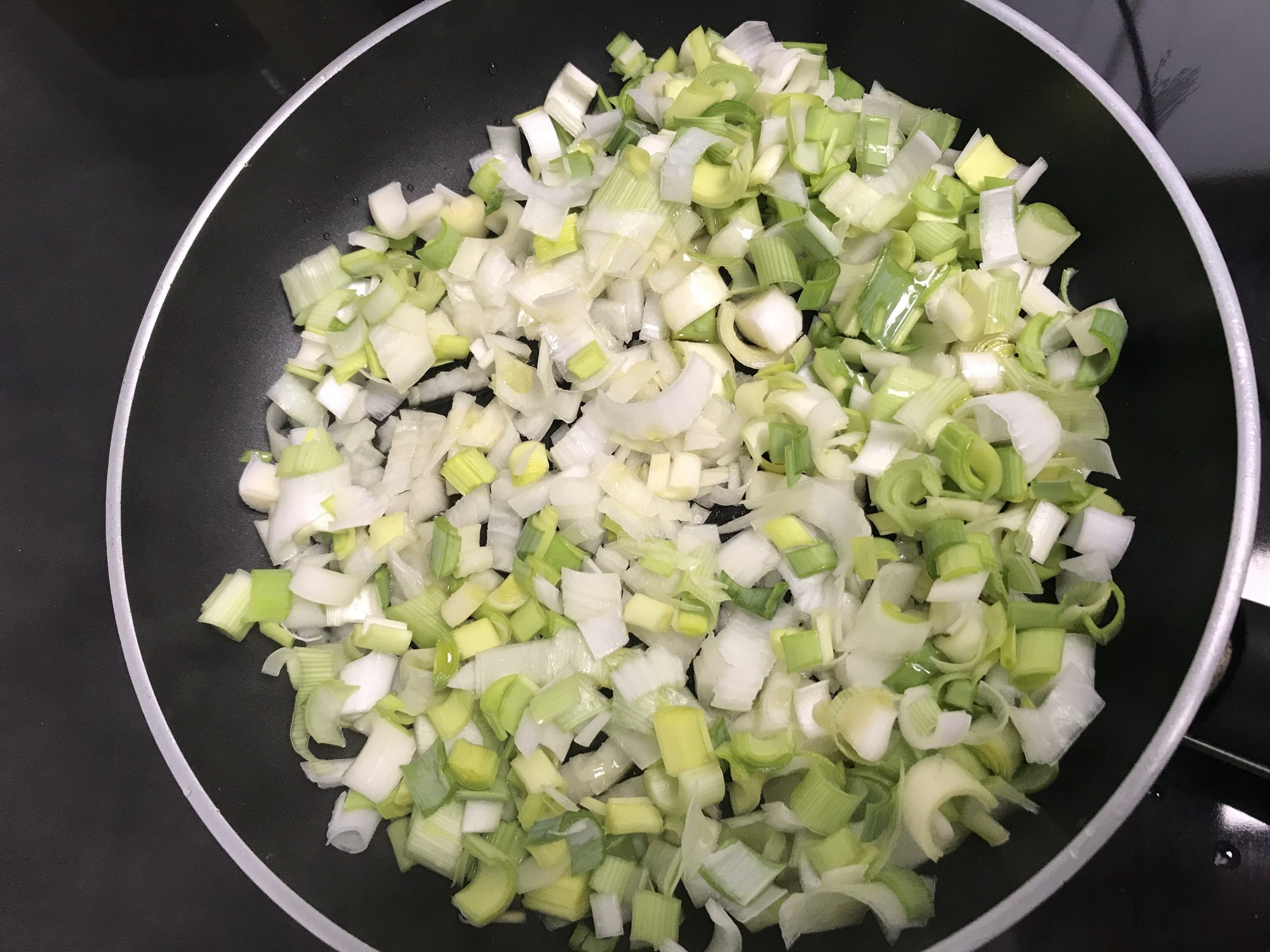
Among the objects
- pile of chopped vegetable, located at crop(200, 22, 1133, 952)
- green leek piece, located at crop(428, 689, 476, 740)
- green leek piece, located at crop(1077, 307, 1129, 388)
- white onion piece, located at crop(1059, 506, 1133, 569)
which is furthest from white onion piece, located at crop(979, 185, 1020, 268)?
green leek piece, located at crop(428, 689, 476, 740)

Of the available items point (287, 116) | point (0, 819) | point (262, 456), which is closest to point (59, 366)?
point (262, 456)

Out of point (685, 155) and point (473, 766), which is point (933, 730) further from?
point (685, 155)

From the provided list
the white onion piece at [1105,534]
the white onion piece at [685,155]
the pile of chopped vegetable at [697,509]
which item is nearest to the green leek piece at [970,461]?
the pile of chopped vegetable at [697,509]

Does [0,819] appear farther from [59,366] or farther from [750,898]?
[750,898]

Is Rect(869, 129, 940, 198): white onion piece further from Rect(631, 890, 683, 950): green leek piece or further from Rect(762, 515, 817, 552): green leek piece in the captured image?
Rect(631, 890, 683, 950): green leek piece

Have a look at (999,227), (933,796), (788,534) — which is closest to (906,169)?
(999,227)
